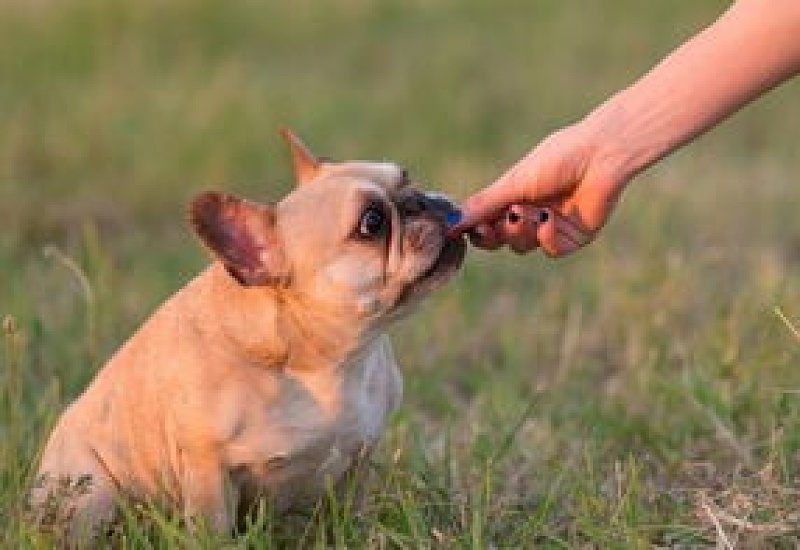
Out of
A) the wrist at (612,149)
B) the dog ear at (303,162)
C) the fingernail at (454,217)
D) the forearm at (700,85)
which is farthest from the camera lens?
the dog ear at (303,162)

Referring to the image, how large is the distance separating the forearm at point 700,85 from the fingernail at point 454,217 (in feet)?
1.04

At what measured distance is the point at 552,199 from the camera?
3.64 m

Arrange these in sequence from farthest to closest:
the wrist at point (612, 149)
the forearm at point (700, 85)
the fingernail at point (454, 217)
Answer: the fingernail at point (454, 217) → the wrist at point (612, 149) → the forearm at point (700, 85)

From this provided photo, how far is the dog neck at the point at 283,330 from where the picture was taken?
3.60 meters

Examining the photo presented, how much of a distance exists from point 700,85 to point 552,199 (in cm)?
41

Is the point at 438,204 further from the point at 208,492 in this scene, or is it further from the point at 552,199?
the point at 208,492

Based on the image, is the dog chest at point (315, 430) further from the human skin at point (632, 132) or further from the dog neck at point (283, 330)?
the human skin at point (632, 132)

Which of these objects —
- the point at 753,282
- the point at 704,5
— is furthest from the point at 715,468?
the point at 704,5

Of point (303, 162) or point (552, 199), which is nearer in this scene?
point (552, 199)

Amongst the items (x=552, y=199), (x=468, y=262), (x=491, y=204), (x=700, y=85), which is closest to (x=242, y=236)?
(x=491, y=204)

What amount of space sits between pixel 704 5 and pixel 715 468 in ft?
22.6

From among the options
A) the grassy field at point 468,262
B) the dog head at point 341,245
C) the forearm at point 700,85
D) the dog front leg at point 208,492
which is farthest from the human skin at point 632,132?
the dog front leg at point 208,492

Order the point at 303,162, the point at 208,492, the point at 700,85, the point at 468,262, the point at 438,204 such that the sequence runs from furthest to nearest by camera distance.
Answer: the point at 468,262
the point at 303,162
the point at 438,204
the point at 208,492
the point at 700,85

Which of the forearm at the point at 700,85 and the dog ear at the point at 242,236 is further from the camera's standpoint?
the dog ear at the point at 242,236
